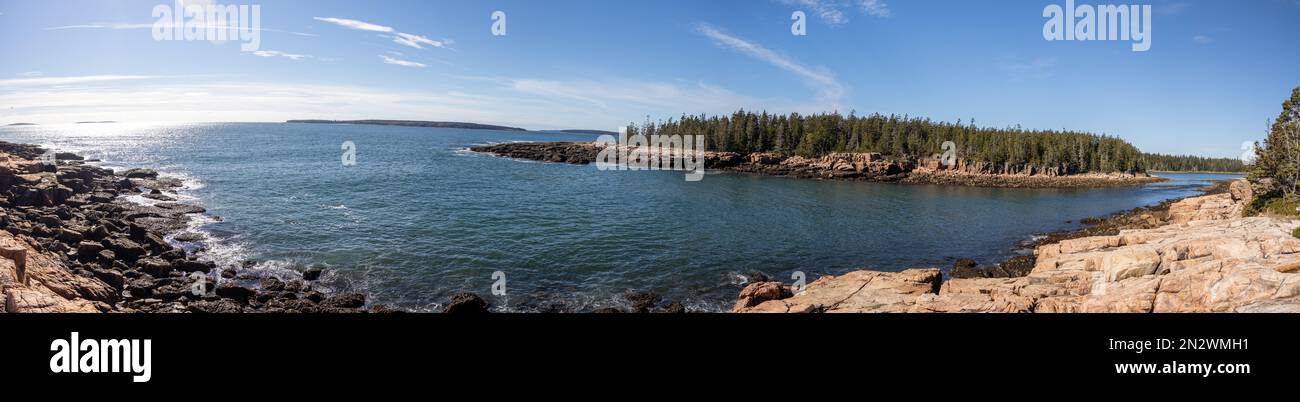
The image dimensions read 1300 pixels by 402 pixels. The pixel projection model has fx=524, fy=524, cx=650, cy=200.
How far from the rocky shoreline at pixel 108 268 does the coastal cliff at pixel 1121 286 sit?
19333 mm

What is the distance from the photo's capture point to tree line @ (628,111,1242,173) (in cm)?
12125

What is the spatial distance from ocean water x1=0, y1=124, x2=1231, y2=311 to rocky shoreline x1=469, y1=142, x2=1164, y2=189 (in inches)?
891

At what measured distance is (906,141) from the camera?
12694 centimetres

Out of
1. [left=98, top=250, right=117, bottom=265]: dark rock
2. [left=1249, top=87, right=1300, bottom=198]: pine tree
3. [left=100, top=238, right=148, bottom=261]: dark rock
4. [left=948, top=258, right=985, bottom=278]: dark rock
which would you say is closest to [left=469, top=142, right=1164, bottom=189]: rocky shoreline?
[left=1249, top=87, right=1300, bottom=198]: pine tree

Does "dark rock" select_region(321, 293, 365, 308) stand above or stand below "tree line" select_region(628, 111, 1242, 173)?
below

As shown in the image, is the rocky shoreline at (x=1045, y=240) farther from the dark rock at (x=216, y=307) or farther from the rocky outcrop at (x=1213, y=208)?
the dark rock at (x=216, y=307)

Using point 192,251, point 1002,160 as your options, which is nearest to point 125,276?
point 192,251

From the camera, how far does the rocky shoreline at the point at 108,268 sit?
16781mm

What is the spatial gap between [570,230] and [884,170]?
82.2 meters

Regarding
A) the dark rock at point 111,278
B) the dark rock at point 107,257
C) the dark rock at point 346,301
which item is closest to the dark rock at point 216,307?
the dark rock at point 346,301

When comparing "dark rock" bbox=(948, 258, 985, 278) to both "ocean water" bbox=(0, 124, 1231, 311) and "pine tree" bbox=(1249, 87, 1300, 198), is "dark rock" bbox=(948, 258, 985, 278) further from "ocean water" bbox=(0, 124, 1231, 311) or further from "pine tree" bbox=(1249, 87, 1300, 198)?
"pine tree" bbox=(1249, 87, 1300, 198)

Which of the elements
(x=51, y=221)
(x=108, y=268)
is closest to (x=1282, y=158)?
(x=108, y=268)
